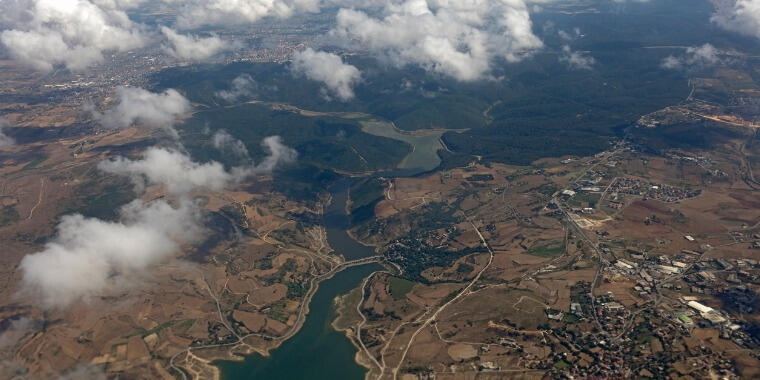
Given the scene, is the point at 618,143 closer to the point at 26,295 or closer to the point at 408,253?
the point at 408,253

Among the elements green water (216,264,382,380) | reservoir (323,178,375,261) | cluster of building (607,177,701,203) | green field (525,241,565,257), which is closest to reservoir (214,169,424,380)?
green water (216,264,382,380)

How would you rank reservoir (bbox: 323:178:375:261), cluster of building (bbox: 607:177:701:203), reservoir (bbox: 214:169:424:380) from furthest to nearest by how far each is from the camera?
1. cluster of building (bbox: 607:177:701:203)
2. reservoir (bbox: 323:178:375:261)
3. reservoir (bbox: 214:169:424:380)

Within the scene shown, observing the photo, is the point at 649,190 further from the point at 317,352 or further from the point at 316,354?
the point at 316,354

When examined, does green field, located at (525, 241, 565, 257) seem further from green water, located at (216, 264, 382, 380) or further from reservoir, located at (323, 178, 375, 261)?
green water, located at (216, 264, 382, 380)

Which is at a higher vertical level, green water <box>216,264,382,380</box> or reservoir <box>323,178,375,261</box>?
green water <box>216,264,382,380</box>

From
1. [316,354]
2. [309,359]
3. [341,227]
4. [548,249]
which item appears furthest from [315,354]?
[548,249]

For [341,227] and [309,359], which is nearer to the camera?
[309,359]

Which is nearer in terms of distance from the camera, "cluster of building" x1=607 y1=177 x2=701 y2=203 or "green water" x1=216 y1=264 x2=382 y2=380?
"green water" x1=216 y1=264 x2=382 y2=380

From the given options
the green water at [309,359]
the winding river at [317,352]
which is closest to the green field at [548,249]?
the winding river at [317,352]

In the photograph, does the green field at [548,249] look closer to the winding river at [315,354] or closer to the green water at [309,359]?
the winding river at [315,354]

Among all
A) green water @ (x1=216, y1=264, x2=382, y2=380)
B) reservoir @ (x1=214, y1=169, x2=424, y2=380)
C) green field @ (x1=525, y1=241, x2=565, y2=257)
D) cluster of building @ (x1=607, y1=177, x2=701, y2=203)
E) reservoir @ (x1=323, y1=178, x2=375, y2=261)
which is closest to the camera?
green water @ (x1=216, y1=264, x2=382, y2=380)
